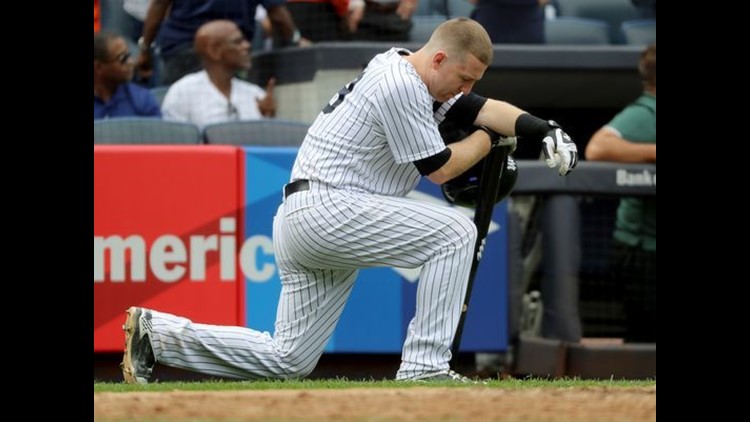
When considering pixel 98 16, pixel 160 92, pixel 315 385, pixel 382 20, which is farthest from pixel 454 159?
pixel 98 16

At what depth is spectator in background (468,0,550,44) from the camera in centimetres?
1094

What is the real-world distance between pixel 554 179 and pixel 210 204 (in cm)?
212

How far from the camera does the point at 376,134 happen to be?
259 inches

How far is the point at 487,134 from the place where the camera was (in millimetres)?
6668

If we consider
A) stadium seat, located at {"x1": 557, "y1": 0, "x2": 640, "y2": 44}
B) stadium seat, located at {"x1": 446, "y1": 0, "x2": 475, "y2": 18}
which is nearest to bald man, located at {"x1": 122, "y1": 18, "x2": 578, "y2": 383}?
stadium seat, located at {"x1": 446, "y1": 0, "x2": 475, "y2": 18}

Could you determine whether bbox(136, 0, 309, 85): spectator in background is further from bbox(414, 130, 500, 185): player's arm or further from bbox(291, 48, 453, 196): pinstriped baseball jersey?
bbox(414, 130, 500, 185): player's arm

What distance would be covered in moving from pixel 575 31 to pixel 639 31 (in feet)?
1.56

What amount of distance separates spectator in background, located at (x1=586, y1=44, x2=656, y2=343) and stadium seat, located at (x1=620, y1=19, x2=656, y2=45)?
63.9 inches

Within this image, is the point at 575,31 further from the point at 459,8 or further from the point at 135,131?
the point at 135,131

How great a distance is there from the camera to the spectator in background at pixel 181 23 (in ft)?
34.9

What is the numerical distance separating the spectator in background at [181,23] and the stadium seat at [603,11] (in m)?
2.58
